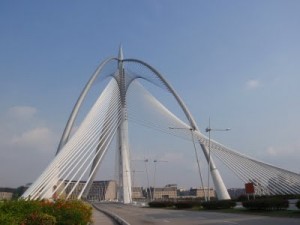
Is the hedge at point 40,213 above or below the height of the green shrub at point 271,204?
below

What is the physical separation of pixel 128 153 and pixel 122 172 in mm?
2263

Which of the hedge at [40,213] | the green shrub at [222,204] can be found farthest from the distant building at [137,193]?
the hedge at [40,213]

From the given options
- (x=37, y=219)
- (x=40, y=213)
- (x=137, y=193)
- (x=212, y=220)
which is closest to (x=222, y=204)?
(x=212, y=220)

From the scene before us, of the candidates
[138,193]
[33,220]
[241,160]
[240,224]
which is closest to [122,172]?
[241,160]

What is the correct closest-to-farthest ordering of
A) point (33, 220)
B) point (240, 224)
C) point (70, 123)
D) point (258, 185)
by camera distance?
point (33, 220) < point (240, 224) < point (258, 185) < point (70, 123)

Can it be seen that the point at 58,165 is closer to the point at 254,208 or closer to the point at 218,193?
the point at 254,208

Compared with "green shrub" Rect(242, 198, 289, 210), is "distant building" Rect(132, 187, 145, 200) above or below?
above

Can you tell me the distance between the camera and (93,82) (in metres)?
43.2

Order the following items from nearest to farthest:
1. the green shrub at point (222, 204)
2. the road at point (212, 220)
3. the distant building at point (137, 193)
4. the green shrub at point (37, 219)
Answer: the green shrub at point (37, 219) → the road at point (212, 220) → the green shrub at point (222, 204) → the distant building at point (137, 193)

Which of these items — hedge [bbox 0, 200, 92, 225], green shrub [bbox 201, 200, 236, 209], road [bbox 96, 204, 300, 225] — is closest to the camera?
hedge [bbox 0, 200, 92, 225]

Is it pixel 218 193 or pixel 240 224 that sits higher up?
pixel 218 193

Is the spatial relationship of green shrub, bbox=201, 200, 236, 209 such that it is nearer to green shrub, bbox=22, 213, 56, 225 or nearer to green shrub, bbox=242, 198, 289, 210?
green shrub, bbox=242, 198, 289, 210

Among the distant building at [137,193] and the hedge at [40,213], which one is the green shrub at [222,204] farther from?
the distant building at [137,193]

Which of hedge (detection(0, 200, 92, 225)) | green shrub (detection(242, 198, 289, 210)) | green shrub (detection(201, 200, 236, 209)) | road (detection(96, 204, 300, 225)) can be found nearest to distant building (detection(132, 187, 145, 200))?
green shrub (detection(201, 200, 236, 209))
